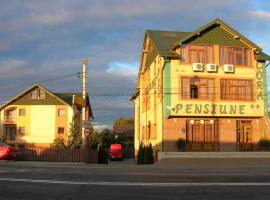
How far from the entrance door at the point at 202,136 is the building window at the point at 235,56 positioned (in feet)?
17.4

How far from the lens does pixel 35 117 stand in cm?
7556

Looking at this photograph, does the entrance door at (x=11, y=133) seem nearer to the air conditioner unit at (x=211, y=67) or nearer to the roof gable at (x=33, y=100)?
the roof gable at (x=33, y=100)

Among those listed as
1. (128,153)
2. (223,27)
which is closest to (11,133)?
(128,153)

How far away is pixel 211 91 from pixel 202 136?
3.72 m

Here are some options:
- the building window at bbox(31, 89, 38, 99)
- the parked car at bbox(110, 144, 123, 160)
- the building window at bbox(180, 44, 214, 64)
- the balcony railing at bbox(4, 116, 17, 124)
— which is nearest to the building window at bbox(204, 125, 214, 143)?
the building window at bbox(180, 44, 214, 64)

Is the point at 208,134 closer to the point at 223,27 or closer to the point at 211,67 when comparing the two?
the point at 211,67

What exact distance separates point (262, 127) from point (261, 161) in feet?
20.4

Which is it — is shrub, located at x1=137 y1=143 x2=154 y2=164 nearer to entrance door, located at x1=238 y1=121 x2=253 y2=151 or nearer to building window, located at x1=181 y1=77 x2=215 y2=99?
building window, located at x1=181 y1=77 x2=215 y2=99

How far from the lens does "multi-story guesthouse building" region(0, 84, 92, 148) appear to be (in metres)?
75.0

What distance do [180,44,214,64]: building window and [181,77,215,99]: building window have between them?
1.55 m

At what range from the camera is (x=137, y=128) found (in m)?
54.8

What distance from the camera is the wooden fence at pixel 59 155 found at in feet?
116

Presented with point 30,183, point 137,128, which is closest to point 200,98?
point 137,128

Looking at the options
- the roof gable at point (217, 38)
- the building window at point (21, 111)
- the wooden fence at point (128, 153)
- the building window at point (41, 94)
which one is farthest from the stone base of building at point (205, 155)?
the building window at point (21, 111)
